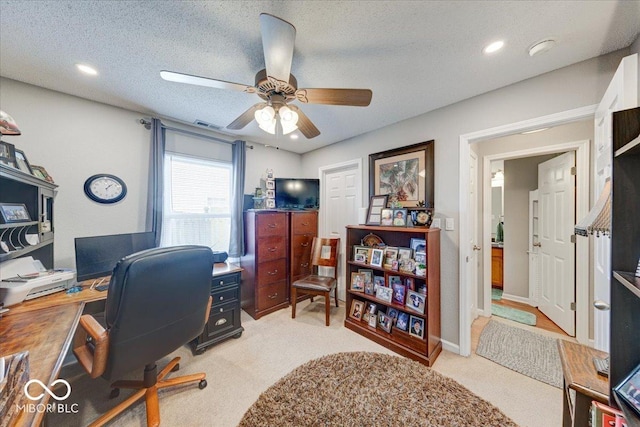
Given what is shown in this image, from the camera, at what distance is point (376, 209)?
2.69 meters

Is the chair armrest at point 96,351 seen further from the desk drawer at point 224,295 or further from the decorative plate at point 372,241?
the decorative plate at point 372,241

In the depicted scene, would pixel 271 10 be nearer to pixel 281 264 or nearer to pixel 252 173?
pixel 252 173

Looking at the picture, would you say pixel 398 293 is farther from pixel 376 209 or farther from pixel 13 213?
pixel 13 213

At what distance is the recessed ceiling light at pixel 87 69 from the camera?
168cm

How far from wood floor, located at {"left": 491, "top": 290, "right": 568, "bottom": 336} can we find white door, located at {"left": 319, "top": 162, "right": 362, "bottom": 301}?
2.48m

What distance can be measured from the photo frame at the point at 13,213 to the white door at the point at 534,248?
212 inches

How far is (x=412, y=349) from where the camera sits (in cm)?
211

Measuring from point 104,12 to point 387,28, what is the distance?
164 centimetres

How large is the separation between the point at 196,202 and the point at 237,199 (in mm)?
524

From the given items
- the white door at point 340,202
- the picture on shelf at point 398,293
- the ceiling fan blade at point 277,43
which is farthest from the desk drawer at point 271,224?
the ceiling fan blade at point 277,43

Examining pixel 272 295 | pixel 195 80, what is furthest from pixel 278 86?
pixel 272 295

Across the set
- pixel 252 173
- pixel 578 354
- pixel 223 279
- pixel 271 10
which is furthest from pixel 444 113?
pixel 223 279

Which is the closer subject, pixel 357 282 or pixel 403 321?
pixel 403 321

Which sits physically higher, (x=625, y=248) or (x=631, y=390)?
(x=625, y=248)
